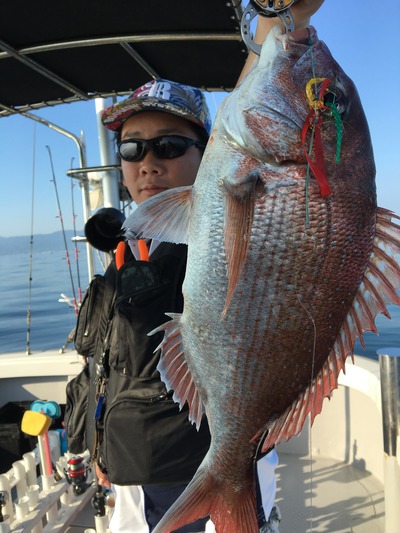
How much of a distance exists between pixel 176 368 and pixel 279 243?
1.60 feet

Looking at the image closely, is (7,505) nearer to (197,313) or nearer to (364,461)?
(197,313)

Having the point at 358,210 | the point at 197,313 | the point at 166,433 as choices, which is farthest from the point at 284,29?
the point at 166,433

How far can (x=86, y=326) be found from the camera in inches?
77.7

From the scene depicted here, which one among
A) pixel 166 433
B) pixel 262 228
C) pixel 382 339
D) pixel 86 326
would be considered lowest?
pixel 382 339

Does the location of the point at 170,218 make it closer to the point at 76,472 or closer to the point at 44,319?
the point at 76,472

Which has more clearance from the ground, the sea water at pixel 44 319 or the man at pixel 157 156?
the man at pixel 157 156

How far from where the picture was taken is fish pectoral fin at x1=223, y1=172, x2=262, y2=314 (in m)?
1.10

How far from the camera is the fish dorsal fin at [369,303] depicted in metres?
1.12

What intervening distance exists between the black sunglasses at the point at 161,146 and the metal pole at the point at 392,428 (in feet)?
6.09

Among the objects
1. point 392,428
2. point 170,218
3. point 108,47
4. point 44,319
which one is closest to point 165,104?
point 170,218

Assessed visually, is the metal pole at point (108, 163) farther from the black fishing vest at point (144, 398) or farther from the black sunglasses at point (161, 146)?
the black fishing vest at point (144, 398)

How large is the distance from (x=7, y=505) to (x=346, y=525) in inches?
95.8

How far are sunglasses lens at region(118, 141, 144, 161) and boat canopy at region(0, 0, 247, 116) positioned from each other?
1.33 meters

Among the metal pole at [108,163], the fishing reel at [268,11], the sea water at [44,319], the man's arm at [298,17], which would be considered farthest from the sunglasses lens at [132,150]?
the sea water at [44,319]
